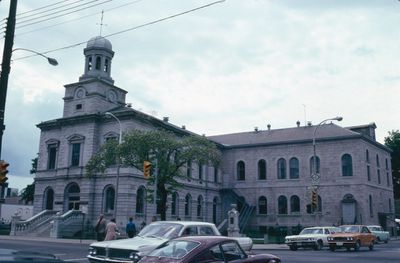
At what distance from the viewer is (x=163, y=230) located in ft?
43.7

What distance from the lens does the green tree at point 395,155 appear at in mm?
67000

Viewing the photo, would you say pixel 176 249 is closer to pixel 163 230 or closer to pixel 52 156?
pixel 163 230

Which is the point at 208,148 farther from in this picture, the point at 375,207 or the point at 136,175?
the point at 375,207

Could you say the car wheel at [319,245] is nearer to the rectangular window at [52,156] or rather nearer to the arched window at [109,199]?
the arched window at [109,199]

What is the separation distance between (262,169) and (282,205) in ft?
17.4

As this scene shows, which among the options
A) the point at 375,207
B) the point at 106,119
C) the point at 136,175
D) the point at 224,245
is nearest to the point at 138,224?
the point at 136,175

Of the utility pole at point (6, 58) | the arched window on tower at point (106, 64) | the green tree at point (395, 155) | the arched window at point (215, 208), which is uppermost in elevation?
the arched window on tower at point (106, 64)

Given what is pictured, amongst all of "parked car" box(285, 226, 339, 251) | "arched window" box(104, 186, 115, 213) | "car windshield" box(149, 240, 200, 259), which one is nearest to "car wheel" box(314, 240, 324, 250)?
"parked car" box(285, 226, 339, 251)

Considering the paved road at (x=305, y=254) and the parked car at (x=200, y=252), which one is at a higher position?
the parked car at (x=200, y=252)

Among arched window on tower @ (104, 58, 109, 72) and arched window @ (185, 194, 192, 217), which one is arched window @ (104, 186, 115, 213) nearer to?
arched window @ (185, 194, 192, 217)

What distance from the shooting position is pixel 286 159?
51.7 metres

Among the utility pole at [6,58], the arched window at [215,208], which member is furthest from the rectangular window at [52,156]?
the utility pole at [6,58]

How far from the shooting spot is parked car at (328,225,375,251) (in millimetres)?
24500

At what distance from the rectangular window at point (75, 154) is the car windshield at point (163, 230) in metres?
30.7
